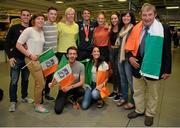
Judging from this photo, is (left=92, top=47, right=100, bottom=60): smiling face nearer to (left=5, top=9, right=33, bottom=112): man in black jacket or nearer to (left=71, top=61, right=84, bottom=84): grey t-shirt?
(left=71, top=61, right=84, bottom=84): grey t-shirt

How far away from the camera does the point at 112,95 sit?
4.04 meters

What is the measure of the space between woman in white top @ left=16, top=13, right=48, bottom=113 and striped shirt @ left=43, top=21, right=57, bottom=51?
131mm

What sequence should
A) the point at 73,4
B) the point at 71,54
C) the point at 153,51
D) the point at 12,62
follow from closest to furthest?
the point at 153,51
the point at 12,62
the point at 71,54
the point at 73,4

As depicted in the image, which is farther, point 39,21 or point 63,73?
point 63,73

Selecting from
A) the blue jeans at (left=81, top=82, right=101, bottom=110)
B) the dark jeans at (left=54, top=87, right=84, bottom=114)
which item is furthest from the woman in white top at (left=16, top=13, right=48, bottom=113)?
the blue jeans at (left=81, top=82, right=101, bottom=110)

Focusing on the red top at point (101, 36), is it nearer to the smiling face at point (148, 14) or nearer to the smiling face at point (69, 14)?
the smiling face at point (69, 14)

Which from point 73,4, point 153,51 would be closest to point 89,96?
point 153,51

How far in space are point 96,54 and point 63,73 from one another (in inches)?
23.1

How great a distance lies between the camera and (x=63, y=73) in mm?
3369

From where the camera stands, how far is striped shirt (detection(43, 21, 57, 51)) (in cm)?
334

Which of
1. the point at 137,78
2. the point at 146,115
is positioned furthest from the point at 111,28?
the point at 146,115

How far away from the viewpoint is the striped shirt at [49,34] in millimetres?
3342

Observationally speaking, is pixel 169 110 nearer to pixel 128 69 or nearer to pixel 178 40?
pixel 128 69

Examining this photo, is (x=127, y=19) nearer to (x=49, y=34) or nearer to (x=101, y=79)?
(x=101, y=79)
